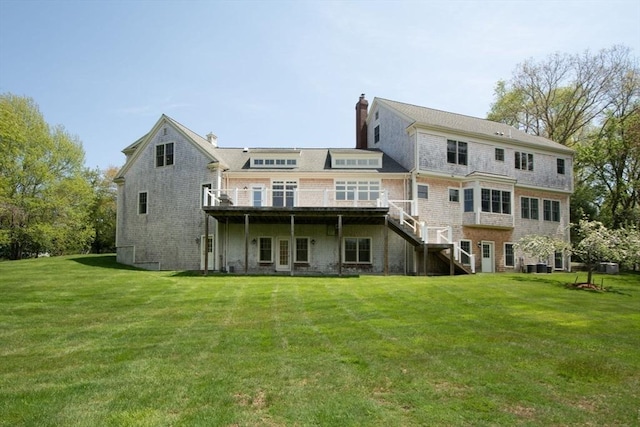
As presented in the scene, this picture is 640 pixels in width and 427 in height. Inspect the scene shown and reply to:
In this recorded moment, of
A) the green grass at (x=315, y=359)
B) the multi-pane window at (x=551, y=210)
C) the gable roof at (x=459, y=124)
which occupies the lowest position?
the green grass at (x=315, y=359)

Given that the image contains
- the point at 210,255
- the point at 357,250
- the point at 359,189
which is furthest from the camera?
the point at 359,189

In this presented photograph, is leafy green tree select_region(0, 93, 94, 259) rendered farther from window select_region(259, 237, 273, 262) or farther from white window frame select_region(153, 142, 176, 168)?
window select_region(259, 237, 273, 262)

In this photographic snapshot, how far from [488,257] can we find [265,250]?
39.8 ft

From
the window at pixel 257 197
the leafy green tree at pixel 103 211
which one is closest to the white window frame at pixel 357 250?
the window at pixel 257 197

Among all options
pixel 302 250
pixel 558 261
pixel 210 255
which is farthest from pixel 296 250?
pixel 558 261

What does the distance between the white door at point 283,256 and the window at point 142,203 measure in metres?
7.69

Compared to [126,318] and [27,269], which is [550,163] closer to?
[126,318]

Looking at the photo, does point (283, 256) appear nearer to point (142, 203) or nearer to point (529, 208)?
point (142, 203)

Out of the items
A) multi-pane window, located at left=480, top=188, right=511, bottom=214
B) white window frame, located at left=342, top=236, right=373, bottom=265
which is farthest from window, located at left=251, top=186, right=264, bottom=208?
multi-pane window, located at left=480, top=188, right=511, bottom=214

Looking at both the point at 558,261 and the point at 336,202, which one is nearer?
the point at 336,202

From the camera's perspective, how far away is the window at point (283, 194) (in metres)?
24.0

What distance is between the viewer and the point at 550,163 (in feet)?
96.2

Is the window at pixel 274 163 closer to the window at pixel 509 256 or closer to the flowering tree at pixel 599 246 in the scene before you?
the window at pixel 509 256

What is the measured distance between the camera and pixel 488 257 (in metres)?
26.3
